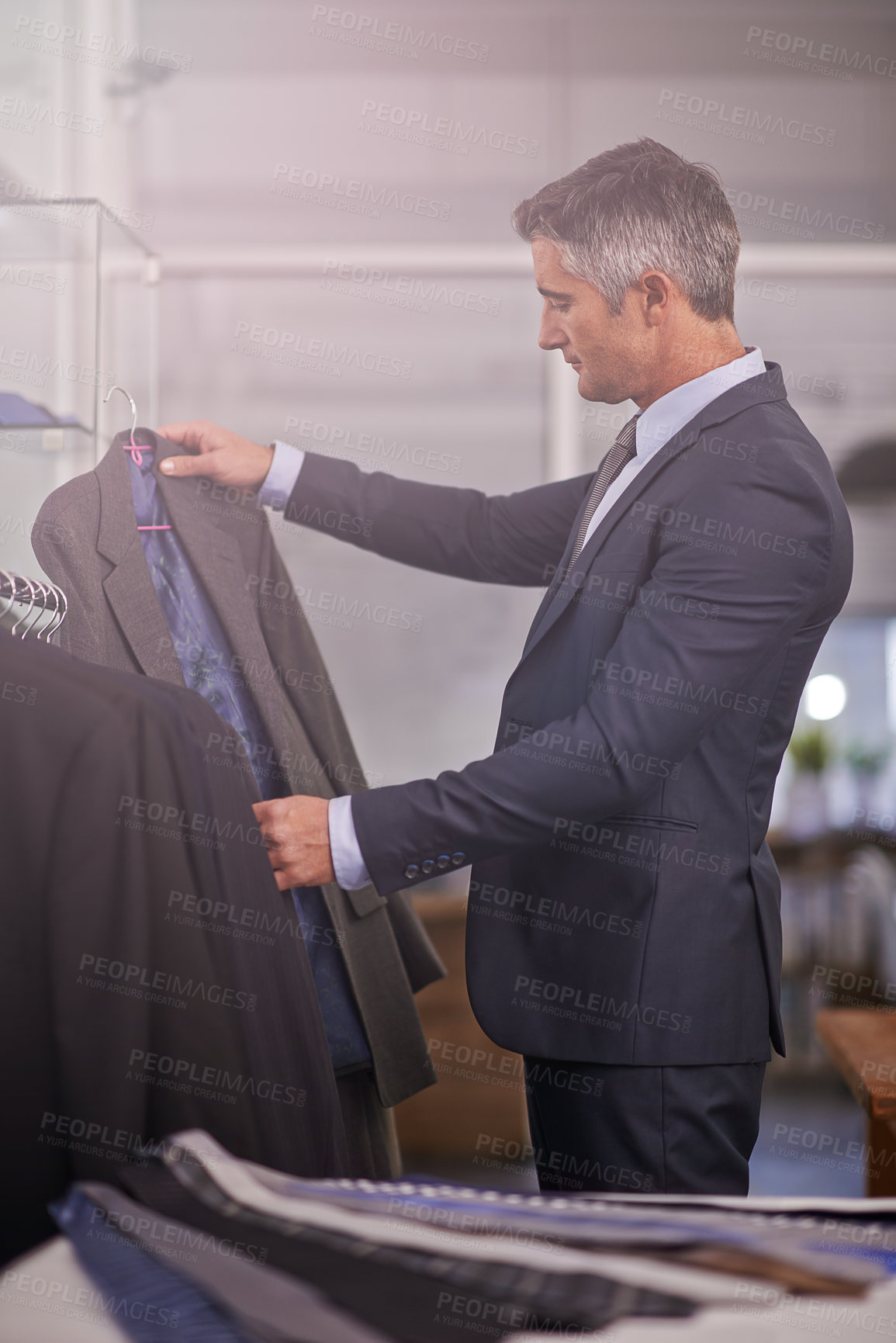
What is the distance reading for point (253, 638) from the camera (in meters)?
1.23

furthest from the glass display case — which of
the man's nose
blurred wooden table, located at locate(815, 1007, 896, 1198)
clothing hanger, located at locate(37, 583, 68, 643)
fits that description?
blurred wooden table, located at locate(815, 1007, 896, 1198)

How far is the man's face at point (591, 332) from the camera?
1282mm

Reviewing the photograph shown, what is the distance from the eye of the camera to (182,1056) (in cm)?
79

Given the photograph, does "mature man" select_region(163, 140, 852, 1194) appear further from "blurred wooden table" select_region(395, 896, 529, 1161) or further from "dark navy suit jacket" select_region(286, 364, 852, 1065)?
"blurred wooden table" select_region(395, 896, 529, 1161)

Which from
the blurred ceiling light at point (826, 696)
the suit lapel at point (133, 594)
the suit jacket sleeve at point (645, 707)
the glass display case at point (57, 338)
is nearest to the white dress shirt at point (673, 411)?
the suit jacket sleeve at point (645, 707)

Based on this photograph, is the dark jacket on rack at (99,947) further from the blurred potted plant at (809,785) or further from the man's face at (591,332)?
the blurred potted plant at (809,785)

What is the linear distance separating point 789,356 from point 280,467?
157cm

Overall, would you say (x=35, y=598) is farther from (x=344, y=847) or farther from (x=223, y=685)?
(x=344, y=847)

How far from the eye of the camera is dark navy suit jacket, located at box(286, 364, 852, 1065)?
1.11 meters

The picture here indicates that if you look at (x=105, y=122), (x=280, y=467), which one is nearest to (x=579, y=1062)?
(x=280, y=467)

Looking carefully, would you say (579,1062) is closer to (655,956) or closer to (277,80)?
(655,956)

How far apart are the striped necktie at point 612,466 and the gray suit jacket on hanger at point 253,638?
381mm

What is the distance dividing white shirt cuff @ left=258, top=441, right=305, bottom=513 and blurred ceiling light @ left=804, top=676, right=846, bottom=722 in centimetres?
216

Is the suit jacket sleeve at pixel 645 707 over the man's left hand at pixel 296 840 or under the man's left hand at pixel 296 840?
over
